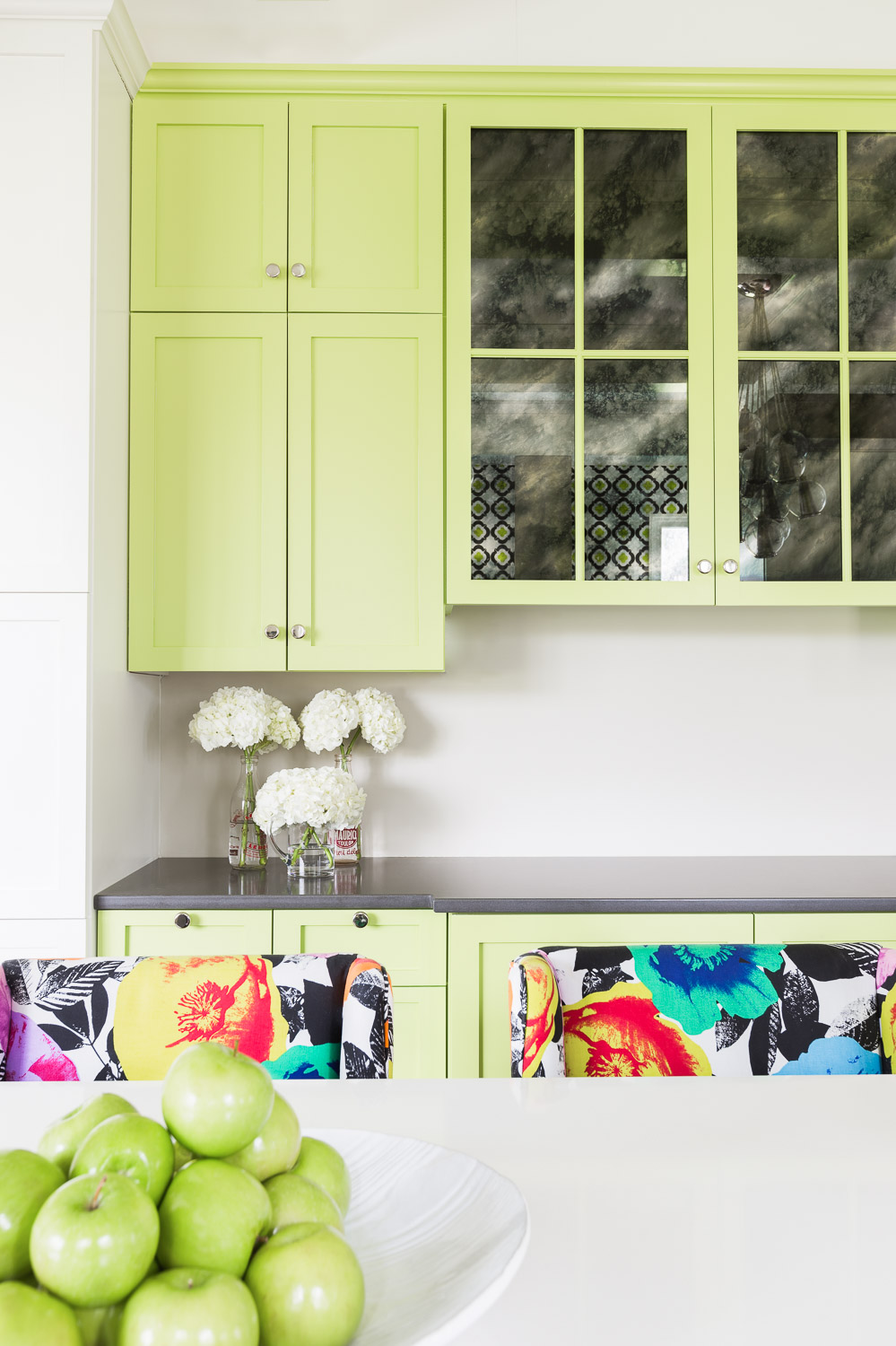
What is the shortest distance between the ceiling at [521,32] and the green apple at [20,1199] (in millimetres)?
2383

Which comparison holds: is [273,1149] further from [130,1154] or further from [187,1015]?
[187,1015]

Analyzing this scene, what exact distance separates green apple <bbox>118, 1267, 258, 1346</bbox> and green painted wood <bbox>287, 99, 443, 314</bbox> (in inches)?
82.4

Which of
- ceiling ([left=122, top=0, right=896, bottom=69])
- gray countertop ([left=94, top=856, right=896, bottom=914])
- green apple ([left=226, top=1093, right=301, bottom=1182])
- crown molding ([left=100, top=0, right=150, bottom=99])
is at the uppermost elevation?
ceiling ([left=122, top=0, right=896, bottom=69])

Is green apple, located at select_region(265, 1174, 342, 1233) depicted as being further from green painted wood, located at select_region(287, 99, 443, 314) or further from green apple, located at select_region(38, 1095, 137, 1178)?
green painted wood, located at select_region(287, 99, 443, 314)

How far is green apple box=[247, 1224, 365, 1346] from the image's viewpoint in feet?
A: 1.47

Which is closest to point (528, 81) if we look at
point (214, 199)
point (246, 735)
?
point (214, 199)

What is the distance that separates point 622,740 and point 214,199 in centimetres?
163

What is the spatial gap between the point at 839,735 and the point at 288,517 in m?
1.52

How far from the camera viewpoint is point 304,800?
7.00 feet

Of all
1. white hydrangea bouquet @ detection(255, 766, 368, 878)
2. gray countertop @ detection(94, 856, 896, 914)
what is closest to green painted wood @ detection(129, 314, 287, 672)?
white hydrangea bouquet @ detection(255, 766, 368, 878)

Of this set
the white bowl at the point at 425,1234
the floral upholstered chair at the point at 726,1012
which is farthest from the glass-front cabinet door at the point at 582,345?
the white bowl at the point at 425,1234

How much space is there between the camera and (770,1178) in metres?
0.73

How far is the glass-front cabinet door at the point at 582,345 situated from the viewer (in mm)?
2221

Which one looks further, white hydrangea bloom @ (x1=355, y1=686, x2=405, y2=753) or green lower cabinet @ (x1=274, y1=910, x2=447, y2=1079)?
white hydrangea bloom @ (x1=355, y1=686, x2=405, y2=753)
